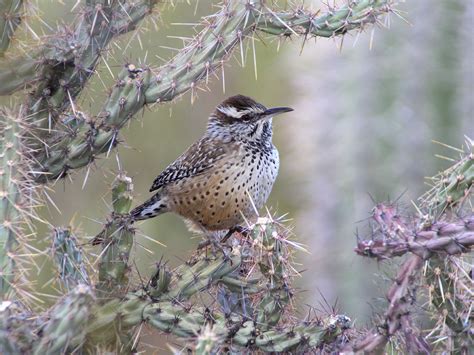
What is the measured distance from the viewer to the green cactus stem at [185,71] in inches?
132

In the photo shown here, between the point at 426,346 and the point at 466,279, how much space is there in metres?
0.26

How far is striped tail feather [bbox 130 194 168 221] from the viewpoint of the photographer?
4090mm

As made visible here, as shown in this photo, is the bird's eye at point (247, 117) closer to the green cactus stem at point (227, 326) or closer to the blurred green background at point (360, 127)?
the blurred green background at point (360, 127)

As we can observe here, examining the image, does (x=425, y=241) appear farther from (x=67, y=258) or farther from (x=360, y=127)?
(x=360, y=127)

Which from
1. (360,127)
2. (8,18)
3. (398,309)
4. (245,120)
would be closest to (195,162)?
(245,120)

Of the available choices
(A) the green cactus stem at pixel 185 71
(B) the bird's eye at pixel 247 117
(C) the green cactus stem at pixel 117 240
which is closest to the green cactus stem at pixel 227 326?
(C) the green cactus stem at pixel 117 240

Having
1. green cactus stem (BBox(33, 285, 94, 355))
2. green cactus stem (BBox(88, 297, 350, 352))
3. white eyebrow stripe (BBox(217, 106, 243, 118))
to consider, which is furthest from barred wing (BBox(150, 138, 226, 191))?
green cactus stem (BBox(33, 285, 94, 355))

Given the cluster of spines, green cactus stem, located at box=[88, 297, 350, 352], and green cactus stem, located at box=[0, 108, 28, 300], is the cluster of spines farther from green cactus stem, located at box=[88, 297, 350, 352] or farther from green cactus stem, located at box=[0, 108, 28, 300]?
green cactus stem, located at box=[88, 297, 350, 352]

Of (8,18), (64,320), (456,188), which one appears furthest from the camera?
(8,18)

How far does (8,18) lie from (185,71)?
0.64 meters

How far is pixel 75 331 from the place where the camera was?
257 centimetres

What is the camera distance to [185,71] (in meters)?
3.36

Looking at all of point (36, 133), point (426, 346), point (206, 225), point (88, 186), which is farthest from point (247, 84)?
point (426, 346)

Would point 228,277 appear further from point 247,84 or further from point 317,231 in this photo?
point 247,84
